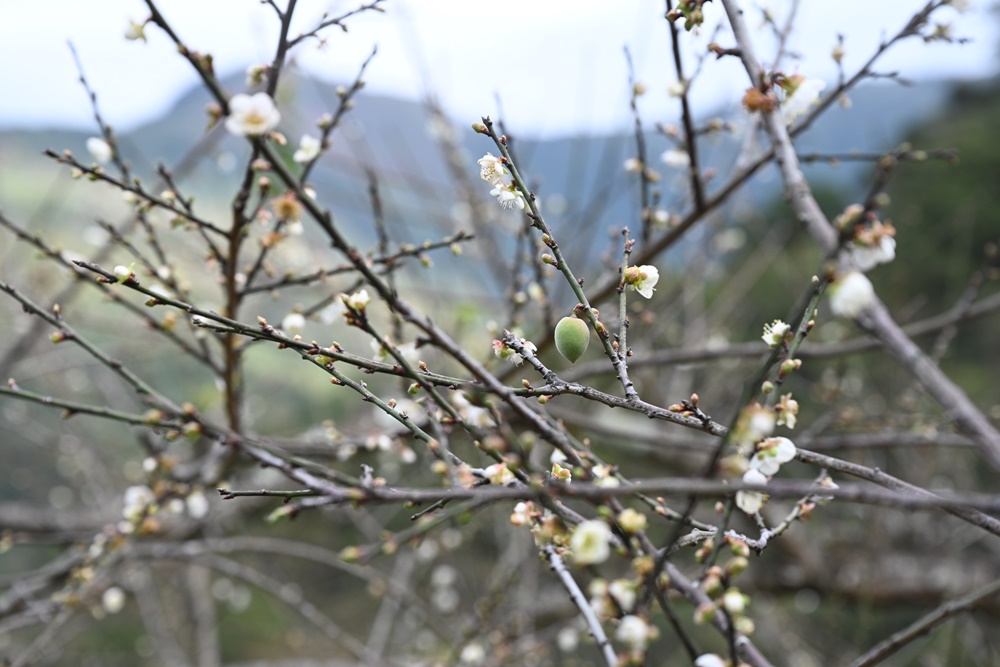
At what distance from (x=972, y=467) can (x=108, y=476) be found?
22.2ft

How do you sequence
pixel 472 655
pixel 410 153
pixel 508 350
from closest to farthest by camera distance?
1. pixel 508 350
2. pixel 472 655
3. pixel 410 153

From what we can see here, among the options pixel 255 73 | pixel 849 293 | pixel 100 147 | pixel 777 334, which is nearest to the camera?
pixel 849 293

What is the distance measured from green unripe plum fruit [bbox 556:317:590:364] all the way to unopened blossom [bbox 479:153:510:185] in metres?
0.21

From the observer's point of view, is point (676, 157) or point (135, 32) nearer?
point (135, 32)

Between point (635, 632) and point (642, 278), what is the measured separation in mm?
453

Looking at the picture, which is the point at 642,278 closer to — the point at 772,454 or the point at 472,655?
the point at 772,454

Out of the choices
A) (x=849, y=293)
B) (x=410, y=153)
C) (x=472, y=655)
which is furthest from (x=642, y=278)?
(x=410, y=153)

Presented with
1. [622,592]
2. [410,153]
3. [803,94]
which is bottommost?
[622,592]

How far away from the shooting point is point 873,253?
26.3 inches

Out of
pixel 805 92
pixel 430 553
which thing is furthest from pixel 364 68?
pixel 430 553

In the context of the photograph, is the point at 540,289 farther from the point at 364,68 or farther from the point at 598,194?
the point at 598,194

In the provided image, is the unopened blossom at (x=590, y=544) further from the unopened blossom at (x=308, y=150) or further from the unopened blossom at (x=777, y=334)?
the unopened blossom at (x=308, y=150)

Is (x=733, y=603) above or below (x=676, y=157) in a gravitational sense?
below

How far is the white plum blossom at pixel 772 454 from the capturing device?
744 millimetres
